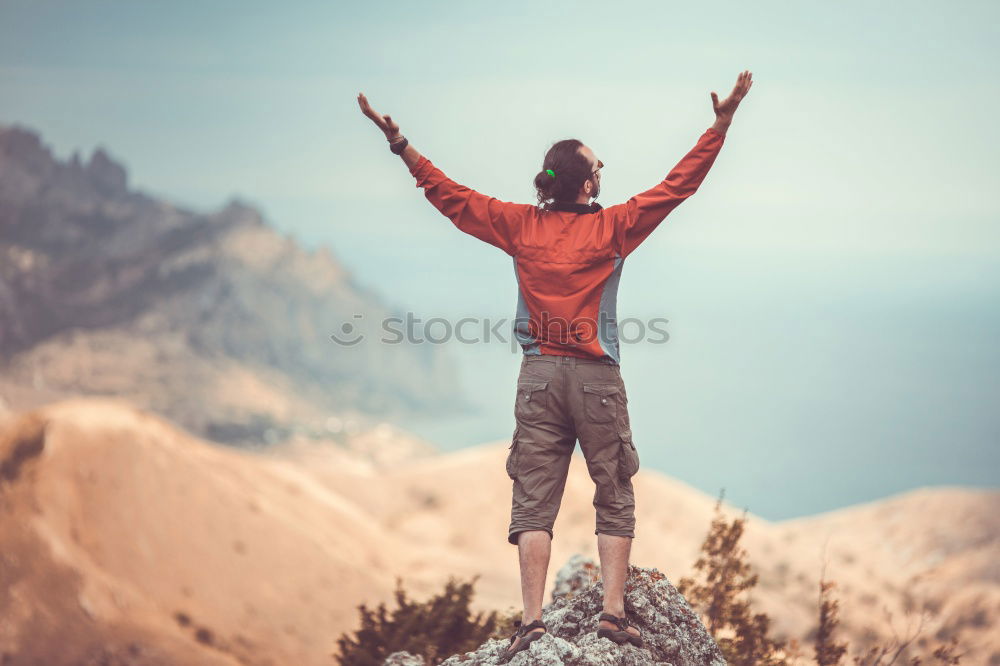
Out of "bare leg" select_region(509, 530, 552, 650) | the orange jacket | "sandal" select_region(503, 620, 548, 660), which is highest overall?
the orange jacket

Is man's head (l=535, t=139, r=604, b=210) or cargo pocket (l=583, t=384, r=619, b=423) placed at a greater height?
man's head (l=535, t=139, r=604, b=210)

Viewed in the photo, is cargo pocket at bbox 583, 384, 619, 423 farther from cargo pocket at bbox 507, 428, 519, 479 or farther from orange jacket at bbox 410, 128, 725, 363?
cargo pocket at bbox 507, 428, 519, 479

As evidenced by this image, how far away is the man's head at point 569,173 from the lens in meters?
4.63

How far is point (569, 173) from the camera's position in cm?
464

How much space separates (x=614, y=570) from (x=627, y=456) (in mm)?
571

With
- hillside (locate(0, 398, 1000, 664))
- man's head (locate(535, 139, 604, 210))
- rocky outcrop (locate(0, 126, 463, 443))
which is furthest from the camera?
rocky outcrop (locate(0, 126, 463, 443))

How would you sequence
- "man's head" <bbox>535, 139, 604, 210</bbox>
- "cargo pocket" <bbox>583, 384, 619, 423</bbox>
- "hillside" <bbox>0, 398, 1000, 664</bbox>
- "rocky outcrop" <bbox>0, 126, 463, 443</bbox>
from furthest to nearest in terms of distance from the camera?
"rocky outcrop" <bbox>0, 126, 463, 443</bbox> < "hillside" <bbox>0, 398, 1000, 664</bbox> < "man's head" <bbox>535, 139, 604, 210</bbox> < "cargo pocket" <bbox>583, 384, 619, 423</bbox>

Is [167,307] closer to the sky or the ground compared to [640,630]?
closer to the sky

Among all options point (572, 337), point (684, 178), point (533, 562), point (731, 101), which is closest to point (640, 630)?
point (533, 562)

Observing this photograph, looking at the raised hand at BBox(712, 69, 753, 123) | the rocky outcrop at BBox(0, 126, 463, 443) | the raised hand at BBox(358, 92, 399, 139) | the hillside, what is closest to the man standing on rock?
the raised hand at BBox(712, 69, 753, 123)

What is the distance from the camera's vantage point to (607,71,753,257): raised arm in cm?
455

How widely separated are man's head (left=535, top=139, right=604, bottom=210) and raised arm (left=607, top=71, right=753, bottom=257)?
0.78 feet

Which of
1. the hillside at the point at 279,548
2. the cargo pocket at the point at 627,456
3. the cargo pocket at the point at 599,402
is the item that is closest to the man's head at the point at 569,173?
the cargo pocket at the point at 599,402

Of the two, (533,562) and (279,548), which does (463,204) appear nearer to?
(533,562)
